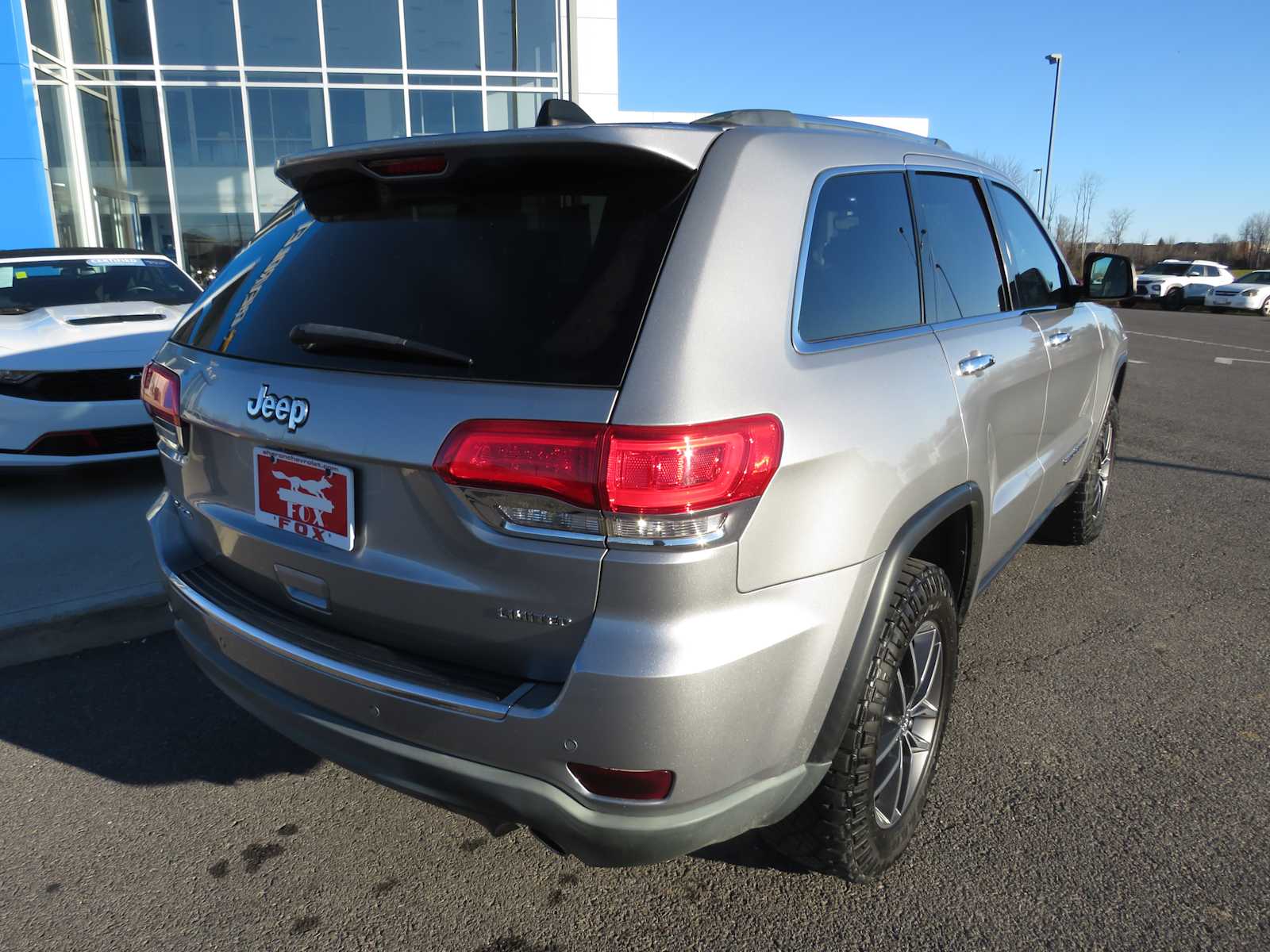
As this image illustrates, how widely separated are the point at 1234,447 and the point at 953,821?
6.50 m

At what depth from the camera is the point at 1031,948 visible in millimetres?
2107

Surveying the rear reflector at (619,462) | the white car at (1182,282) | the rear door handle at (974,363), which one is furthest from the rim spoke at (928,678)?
the white car at (1182,282)

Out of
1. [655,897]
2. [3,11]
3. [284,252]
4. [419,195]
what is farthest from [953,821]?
[3,11]

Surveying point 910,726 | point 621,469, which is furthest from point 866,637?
point 621,469

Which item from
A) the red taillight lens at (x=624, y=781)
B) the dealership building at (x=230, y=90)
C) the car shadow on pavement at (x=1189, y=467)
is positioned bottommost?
the car shadow on pavement at (x=1189, y=467)

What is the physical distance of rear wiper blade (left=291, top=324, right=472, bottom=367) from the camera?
1836 millimetres

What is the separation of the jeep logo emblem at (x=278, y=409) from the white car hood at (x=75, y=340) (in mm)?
3770

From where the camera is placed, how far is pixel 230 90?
48.8 feet

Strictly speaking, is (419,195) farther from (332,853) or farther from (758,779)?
(332,853)

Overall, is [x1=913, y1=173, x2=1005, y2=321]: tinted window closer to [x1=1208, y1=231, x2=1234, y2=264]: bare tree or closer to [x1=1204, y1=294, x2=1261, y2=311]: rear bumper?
[x1=1204, y1=294, x2=1261, y2=311]: rear bumper

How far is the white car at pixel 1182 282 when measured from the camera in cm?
3225

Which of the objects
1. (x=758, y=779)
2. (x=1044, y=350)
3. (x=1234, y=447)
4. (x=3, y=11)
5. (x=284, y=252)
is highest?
(x=3, y=11)

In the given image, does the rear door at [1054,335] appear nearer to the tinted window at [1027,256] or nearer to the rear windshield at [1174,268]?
the tinted window at [1027,256]

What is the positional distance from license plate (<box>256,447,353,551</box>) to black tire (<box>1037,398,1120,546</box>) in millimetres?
3570
